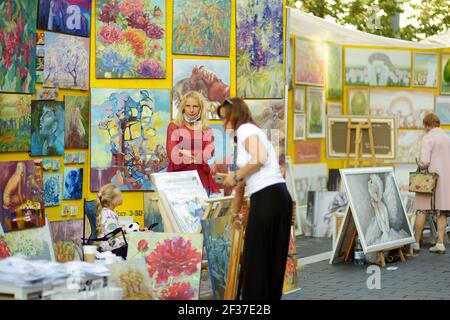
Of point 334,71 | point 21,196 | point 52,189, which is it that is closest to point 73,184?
point 52,189

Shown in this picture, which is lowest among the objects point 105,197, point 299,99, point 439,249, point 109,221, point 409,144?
point 439,249

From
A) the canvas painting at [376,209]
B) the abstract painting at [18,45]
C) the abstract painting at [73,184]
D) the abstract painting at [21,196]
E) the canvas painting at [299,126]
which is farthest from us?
the canvas painting at [299,126]

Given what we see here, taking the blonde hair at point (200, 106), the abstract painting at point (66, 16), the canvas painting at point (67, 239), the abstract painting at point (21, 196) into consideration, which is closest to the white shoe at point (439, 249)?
the blonde hair at point (200, 106)

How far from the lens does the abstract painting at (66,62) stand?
28.1ft

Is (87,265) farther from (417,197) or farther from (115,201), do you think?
(417,197)

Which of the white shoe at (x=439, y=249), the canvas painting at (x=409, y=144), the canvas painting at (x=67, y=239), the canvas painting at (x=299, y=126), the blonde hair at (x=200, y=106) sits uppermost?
the blonde hair at (x=200, y=106)

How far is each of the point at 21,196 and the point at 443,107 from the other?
906 cm

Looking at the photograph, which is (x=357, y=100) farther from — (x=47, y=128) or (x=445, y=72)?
(x=47, y=128)

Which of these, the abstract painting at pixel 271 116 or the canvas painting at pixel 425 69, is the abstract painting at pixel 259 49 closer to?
the abstract painting at pixel 271 116

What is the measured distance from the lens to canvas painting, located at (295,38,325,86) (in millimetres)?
13047

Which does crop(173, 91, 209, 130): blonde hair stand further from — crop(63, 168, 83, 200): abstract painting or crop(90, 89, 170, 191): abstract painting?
crop(63, 168, 83, 200): abstract painting

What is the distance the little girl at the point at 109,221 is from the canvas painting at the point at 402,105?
7.56 metres

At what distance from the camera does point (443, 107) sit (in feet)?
49.1
